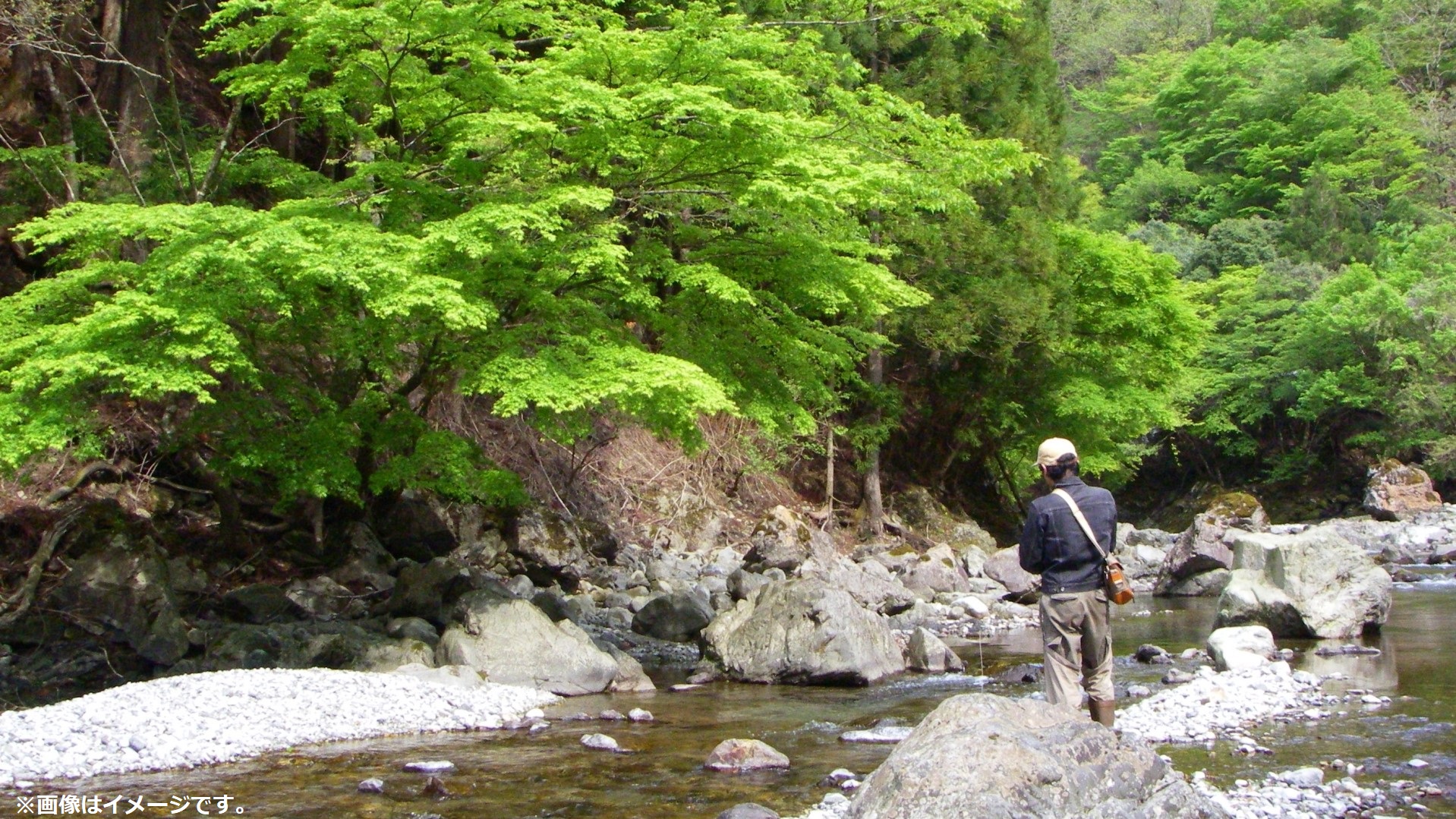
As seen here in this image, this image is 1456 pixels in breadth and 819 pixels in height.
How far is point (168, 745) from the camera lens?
23.0 ft

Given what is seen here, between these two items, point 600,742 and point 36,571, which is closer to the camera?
point 600,742

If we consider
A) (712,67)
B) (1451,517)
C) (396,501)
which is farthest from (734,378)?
(1451,517)

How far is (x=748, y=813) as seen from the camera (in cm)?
563

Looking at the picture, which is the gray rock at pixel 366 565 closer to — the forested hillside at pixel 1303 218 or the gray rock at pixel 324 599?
the gray rock at pixel 324 599

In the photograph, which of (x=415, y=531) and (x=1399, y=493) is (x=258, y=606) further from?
(x=1399, y=493)

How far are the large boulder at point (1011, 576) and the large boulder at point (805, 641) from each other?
18.6 ft

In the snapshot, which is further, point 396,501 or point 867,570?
point 867,570

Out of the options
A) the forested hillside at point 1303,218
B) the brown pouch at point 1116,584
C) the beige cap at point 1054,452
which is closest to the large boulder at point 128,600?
the beige cap at point 1054,452

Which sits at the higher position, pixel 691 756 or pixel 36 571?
pixel 36 571

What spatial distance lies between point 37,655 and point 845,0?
42.4ft

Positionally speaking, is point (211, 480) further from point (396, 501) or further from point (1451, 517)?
point (1451, 517)

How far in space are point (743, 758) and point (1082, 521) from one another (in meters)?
2.58

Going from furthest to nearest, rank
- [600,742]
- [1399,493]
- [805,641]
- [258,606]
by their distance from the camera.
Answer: [1399,493]
[258,606]
[805,641]
[600,742]

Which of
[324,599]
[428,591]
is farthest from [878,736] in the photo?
[324,599]
